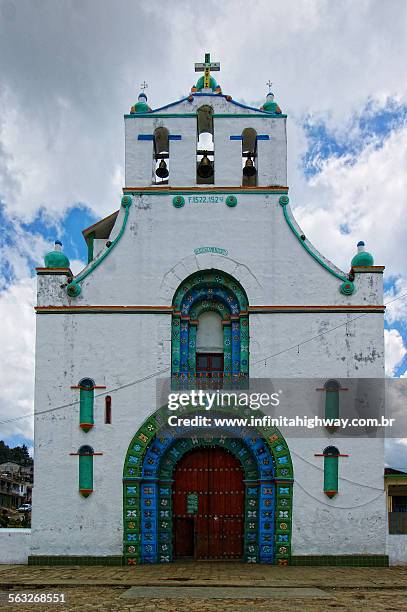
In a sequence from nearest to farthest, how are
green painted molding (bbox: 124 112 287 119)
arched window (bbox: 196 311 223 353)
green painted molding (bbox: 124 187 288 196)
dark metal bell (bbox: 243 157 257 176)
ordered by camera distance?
arched window (bbox: 196 311 223 353), green painted molding (bbox: 124 187 288 196), green painted molding (bbox: 124 112 287 119), dark metal bell (bbox: 243 157 257 176)

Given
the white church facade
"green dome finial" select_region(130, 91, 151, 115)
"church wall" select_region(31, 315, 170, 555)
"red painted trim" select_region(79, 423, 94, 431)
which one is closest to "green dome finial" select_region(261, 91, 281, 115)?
the white church facade

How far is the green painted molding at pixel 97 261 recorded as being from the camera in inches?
695

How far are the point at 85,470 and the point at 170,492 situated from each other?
198 centimetres

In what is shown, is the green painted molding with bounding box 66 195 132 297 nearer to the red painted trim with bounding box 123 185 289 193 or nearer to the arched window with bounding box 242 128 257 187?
the red painted trim with bounding box 123 185 289 193

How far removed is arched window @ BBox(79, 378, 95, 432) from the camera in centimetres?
1705

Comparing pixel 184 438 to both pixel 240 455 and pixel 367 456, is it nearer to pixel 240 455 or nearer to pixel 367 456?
pixel 240 455

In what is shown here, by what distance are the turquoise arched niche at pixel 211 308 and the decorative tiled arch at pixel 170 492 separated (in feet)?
3.82

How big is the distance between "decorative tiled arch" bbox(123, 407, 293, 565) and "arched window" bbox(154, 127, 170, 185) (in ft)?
21.7

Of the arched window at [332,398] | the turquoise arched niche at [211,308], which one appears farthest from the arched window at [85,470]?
the arched window at [332,398]

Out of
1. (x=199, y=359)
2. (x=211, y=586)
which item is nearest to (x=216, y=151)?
(x=199, y=359)

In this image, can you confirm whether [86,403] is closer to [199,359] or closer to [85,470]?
[85,470]

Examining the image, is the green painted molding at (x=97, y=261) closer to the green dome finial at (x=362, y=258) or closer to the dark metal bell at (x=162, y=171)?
the dark metal bell at (x=162, y=171)

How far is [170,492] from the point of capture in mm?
17000

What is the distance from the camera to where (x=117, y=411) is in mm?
17141
